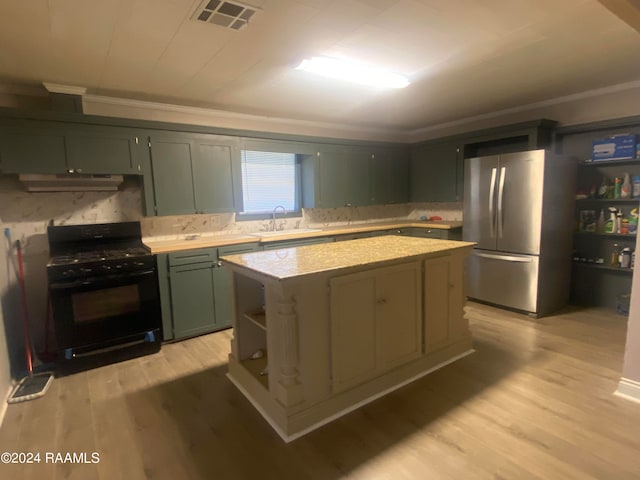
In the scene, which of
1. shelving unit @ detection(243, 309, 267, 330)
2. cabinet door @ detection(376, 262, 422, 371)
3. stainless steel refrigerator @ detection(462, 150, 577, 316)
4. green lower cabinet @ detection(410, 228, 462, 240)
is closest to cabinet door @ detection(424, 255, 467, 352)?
cabinet door @ detection(376, 262, 422, 371)

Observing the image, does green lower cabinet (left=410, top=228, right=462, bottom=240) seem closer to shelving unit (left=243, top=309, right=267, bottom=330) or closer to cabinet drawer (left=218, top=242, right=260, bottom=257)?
cabinet drawer (left=218, top=242, right=260, bottom=257)

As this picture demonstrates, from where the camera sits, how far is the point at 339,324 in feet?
6.91

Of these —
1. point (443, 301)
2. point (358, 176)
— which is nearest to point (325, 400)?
point (443, 301)

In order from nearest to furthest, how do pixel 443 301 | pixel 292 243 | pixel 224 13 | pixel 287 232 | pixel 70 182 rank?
1. pixel 224 13
2. pixel 443 301
3. pixel 70 182
4. pixel 292 243
5. pixel 287 232

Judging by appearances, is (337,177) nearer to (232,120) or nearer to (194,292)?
(232,120)

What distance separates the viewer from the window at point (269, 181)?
4359mm

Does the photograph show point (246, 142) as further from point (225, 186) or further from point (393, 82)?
point (393, 82)

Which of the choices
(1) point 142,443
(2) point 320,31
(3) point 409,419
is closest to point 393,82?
(2) point 320,31

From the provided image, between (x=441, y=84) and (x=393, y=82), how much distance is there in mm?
519

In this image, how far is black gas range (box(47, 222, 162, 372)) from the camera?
9.07 feet

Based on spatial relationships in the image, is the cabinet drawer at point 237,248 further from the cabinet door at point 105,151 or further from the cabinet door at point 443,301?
the cabinet door at point 443,301

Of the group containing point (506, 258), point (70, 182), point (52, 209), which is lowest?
point (506, 258)

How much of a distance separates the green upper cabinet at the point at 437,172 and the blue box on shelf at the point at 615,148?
59.4 inches

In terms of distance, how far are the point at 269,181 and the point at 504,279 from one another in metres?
3.17
